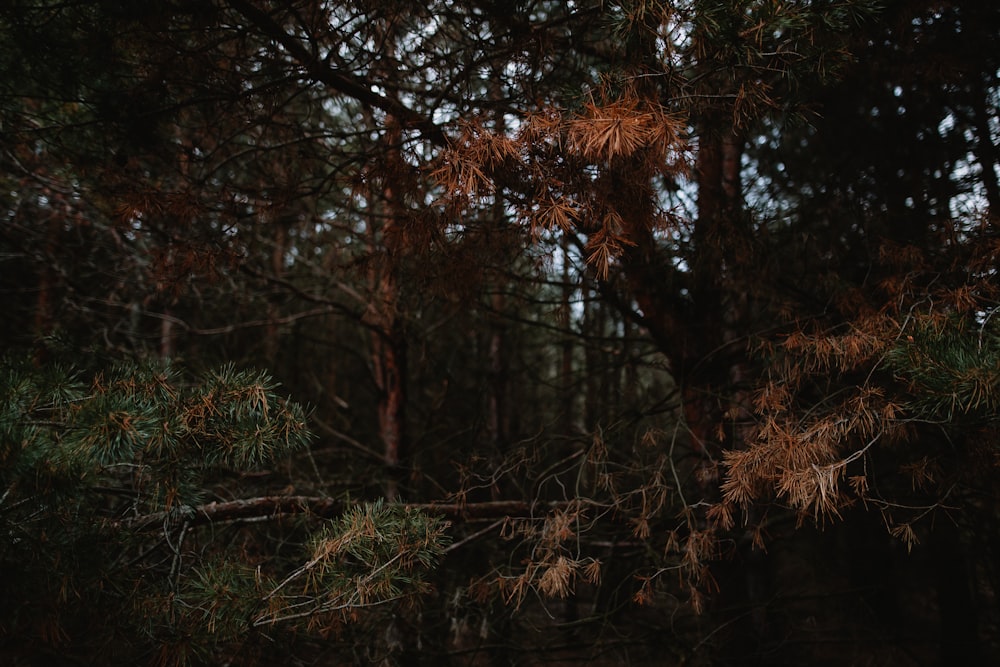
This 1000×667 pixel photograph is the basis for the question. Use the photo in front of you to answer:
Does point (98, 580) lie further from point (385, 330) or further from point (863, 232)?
point (863, 232)

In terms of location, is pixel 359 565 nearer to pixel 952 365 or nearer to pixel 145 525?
pixel 145 525

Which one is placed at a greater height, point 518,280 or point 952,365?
point 518,280

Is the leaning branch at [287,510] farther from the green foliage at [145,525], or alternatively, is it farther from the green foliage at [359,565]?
the green foliage at [359,565]

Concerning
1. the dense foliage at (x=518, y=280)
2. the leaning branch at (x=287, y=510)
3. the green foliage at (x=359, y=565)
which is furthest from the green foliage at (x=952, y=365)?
the green foliage at (x=359, y=565)

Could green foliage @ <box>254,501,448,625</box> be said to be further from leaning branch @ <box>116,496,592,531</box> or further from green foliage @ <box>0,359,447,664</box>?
leaning branch @ <box>116,496,592,531</box>

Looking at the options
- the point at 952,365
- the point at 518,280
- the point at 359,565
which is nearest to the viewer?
the point at 952,365

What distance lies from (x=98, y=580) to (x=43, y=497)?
30 centimetres

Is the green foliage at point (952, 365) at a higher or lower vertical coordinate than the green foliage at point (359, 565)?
higher

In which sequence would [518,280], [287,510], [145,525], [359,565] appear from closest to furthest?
1. [359,565]
2. [145,525]
3. [287,510]
4. [518,280]

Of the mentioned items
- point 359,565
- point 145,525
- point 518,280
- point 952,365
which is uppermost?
point 518,280

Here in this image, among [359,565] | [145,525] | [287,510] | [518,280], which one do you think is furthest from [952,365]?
[145,525]

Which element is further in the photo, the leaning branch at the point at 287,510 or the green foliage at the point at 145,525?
the leaning branch at the point at 287,510

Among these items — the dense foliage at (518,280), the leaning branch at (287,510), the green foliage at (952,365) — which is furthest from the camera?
the leaning branch at (287,510)

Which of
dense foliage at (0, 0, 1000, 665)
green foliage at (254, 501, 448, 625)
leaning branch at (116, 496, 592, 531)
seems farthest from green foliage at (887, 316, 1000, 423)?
green foliage at (254, 501, 448, 625)
